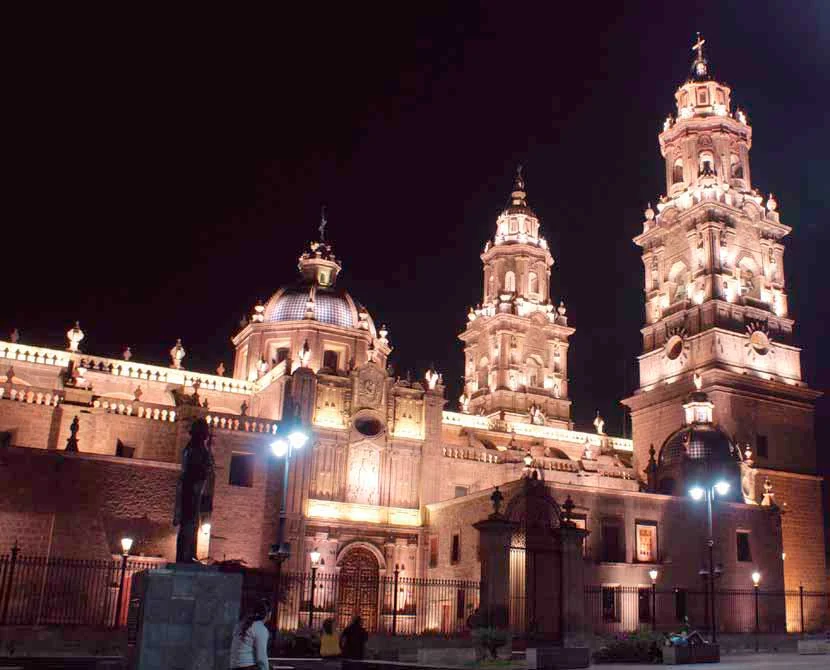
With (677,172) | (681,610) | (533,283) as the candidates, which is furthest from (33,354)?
(677,172)

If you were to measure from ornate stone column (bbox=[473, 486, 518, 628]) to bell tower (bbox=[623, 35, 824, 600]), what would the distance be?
21791mm

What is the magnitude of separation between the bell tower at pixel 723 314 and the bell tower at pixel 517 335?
28.3 feet

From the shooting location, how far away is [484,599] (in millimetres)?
28672

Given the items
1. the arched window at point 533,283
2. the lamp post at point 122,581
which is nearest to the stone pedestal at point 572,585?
the lamp post at point 122,581

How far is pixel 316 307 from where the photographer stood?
49.8 m

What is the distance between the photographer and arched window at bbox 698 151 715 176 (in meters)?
55.4

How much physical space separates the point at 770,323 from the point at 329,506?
2939 centimetres

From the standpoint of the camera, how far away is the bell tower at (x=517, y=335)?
61.8 metres

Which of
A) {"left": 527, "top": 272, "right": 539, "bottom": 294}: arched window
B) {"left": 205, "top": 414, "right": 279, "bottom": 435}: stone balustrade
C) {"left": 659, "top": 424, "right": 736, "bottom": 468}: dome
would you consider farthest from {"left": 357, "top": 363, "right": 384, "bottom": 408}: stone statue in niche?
{"left": 527, "top": 272, "right": 539, "bottom": 294}: arched window

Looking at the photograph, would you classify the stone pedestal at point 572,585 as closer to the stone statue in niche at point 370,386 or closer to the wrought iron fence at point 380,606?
the wrought iron fence at point 380,606

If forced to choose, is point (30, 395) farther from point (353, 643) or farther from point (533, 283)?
point (533, 283)

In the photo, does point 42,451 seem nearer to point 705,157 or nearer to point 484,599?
point 484,599

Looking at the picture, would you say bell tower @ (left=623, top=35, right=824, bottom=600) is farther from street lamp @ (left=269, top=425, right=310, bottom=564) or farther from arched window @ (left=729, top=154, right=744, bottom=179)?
street lamp @ (left=269, top=425, right=310, bottom=564)

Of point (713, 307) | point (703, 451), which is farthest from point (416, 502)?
point (713, 307)
